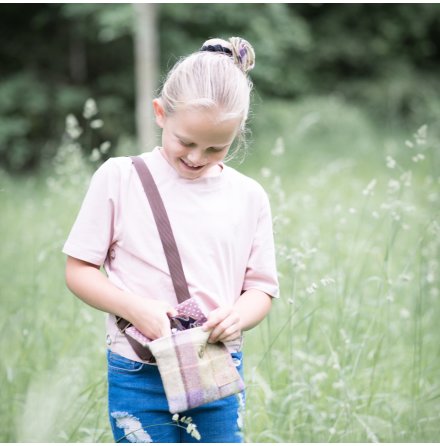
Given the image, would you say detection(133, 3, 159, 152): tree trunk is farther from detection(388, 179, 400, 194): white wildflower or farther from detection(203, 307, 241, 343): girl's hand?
detection(203, 307, 241, 343): girl's hand

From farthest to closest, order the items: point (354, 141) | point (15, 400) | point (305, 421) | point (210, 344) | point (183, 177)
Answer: point (354, 141) → point (15, 400) → point (305, 421) → point (183, 177) → point (210, 344)

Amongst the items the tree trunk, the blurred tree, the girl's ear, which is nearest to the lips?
the girl's ear

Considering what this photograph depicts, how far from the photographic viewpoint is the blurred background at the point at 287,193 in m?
2.14

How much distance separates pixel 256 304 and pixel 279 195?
804mm

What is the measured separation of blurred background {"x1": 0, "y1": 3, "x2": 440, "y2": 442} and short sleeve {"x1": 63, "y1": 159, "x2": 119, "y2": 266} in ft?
1.13

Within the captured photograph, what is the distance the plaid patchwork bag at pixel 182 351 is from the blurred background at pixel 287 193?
0.81 feet

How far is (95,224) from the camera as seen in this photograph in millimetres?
1498

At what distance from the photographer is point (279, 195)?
2.32 meters

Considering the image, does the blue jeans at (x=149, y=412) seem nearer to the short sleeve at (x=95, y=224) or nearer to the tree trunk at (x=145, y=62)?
the short sleeve at (x=95, y=224)

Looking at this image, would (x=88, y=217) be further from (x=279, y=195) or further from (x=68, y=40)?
(x=68, y=40)

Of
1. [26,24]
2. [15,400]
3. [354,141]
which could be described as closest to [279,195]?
[15,400]

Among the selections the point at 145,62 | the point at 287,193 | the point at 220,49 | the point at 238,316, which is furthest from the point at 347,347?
the point at 145,62

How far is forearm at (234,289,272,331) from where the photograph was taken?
156 cm

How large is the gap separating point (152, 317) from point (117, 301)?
0.11m
